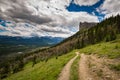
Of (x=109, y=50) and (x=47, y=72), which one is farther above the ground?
(x=109, y=50)

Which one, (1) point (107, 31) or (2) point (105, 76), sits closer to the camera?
(2) point (105, 76)

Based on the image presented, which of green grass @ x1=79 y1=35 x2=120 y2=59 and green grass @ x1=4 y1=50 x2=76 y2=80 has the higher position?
green grass @ x1=79 y1=35 x2=120 y2=59

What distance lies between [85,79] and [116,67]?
24.1 feet

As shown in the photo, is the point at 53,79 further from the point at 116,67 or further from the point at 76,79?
the point at 116,67

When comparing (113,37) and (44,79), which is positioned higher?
(113,37)

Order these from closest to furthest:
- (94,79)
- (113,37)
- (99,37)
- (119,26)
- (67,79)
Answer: (94,79) < (67,79) < (113,37) < (99,37) < (119,26)

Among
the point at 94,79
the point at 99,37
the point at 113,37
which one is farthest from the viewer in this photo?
the point at 99,37

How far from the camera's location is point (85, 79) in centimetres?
2244

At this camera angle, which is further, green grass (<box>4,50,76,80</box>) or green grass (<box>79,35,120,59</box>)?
green grass (<box>79,35,120,59</box>)

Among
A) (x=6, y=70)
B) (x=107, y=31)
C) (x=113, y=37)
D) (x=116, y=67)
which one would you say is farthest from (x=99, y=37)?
(x=116, y=67)

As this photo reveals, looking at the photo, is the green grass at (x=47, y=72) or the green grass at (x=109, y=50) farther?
the green grass at (x=109, y=50)

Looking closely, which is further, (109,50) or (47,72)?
(109,50)

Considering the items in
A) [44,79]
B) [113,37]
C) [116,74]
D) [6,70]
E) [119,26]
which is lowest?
[6,70]

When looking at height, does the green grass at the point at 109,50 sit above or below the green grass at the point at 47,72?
above
